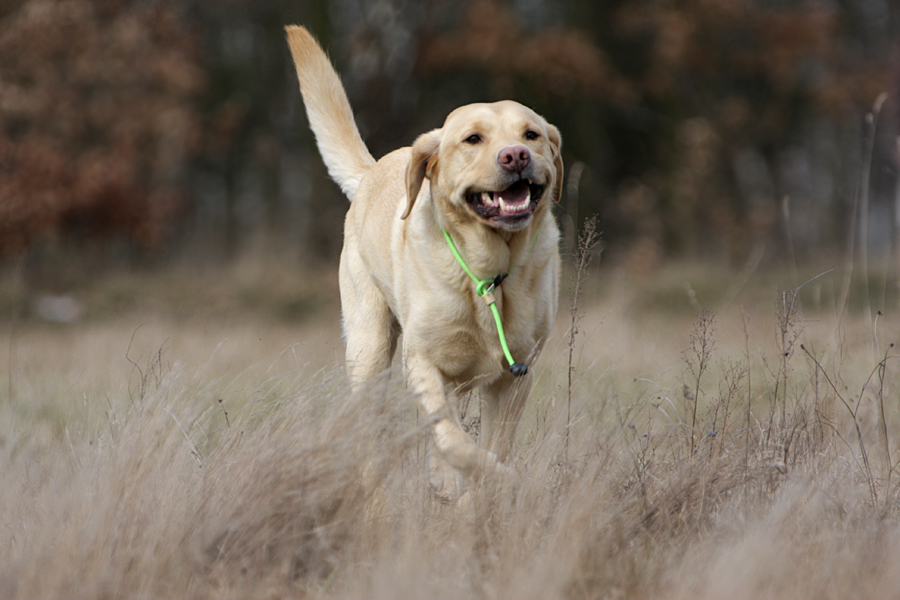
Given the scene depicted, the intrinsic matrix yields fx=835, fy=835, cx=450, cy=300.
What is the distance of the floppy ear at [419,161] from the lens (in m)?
3.32

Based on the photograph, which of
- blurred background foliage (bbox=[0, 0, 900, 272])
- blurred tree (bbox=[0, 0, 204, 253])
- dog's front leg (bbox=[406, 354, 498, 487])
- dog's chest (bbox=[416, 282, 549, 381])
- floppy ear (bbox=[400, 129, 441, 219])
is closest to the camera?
dog's front leg (bbox=[406, 354, 498, 487])

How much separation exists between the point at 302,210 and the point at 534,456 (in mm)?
15274

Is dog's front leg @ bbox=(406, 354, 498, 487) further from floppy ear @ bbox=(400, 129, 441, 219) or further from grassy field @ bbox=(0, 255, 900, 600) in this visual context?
floppy ear @ bbox=(400, 129, 441, 219)

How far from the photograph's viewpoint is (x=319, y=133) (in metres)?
4.43

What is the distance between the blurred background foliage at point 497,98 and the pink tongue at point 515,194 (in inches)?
305

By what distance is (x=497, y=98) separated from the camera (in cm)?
1381

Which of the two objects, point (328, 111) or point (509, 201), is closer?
point (509, 201)

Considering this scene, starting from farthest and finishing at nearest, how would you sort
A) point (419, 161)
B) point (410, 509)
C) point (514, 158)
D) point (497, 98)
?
point (497, 98)
point (419, 161)
point (514, 158)
point (410, 509)

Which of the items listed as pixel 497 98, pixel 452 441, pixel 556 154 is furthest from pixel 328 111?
pixel 497 98

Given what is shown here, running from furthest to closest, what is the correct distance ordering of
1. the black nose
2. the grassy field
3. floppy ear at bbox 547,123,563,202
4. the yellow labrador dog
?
1. floppy ear at bbox 547,123,563,202
2. the yellow labrador dog
3. the black nose
4. the grassy field

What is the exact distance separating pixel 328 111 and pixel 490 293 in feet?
5.67

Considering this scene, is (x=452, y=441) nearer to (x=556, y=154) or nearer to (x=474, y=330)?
(x=474, y=330)

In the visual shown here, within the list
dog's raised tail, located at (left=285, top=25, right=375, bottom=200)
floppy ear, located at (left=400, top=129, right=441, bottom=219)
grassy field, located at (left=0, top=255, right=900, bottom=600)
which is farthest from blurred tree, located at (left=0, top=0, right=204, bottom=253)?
grassy field, located at (left=0, top=255, right=900, bottom=600)

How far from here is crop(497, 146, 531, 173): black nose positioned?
298 centimetres
